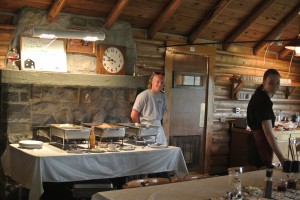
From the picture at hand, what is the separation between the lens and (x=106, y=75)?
647cm

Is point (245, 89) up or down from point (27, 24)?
down

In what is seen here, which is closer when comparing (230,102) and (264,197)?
(264,197)

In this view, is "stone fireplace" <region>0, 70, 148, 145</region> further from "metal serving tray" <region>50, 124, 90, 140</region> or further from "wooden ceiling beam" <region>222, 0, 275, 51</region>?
"wooden ceiling beam" <region>222, 0, 275, 51</region>

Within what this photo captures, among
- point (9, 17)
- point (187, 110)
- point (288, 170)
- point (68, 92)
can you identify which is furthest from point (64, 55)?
point (288, 170)

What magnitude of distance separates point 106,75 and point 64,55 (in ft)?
2.31

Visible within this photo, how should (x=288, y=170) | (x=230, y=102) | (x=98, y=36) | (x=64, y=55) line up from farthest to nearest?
(x=230, y=102) → (x=64, y=55) → (x=98, y=36) → (x=288, y=170)

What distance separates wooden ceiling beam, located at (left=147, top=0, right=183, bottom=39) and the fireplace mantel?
2.87 ft

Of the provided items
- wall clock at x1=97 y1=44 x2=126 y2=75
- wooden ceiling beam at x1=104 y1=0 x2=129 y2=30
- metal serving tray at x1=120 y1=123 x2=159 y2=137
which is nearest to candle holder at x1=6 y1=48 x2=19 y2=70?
wall clock at x1=97 y1=44 x2=126 y2=75

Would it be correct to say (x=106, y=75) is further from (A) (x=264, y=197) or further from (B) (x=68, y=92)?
(A) (x=264, y=197)

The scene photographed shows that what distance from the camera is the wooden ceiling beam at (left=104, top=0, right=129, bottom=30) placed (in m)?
6.20

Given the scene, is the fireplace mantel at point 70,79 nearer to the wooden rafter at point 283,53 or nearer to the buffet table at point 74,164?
the buffet table at point 74,164

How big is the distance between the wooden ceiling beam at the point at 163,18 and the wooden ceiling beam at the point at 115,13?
868mm

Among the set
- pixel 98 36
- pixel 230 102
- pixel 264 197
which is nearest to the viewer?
pixel 264 197

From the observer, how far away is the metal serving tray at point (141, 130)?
5.89 m
